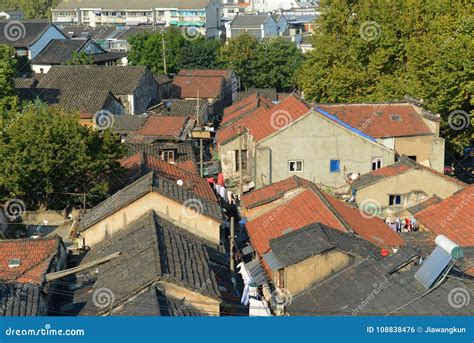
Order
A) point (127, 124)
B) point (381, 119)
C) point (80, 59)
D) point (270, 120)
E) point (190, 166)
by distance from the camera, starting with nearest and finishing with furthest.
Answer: point (190, 166), point (270, 120), point (381, 119), point (127, 124), point (80, 59)

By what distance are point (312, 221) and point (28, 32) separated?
4385 cm

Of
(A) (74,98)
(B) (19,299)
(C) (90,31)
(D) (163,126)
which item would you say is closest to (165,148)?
(D) (163,126)

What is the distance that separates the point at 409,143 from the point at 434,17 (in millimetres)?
8014

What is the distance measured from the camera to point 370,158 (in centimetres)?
2620

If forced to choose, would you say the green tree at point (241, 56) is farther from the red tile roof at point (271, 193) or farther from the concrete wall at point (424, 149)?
the red tile roof at point (271, 193)

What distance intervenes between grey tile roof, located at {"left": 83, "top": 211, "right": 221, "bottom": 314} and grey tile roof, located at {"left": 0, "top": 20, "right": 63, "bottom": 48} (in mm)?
40994

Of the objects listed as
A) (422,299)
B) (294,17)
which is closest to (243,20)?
(294,17)

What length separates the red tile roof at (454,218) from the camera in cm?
1836

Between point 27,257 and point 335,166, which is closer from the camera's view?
point 27,257

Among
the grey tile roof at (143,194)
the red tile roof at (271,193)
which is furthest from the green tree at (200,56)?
the grey tile roof at (143,194)

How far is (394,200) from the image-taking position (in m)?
23.3

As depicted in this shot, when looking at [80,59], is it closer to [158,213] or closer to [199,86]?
[199,86]

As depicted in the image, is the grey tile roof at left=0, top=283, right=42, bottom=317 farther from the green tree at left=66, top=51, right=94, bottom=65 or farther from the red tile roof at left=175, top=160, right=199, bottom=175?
the green tree at left=66, top=51, right=94, bottom=65

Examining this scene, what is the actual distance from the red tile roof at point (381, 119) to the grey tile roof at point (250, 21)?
5222cm
